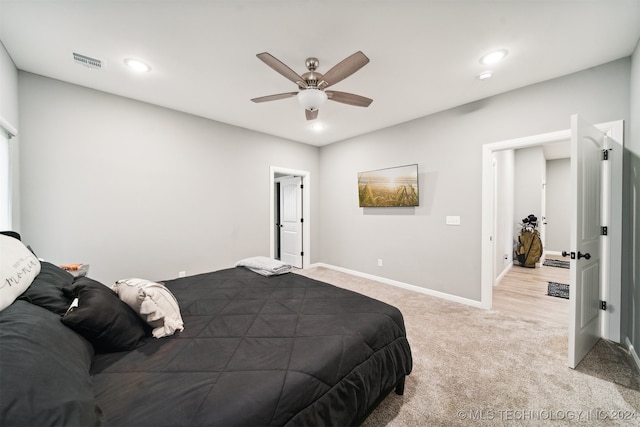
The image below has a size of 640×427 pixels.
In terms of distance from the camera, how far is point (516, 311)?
122 inches

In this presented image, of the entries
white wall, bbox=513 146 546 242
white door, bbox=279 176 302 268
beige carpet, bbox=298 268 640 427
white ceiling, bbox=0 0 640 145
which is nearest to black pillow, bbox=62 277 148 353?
beige carpet, bbox=298 268 640 427

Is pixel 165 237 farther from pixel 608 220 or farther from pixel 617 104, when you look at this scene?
pixel 617 104

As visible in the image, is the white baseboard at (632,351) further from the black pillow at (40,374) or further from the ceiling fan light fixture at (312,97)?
the black pillow at (40,374)

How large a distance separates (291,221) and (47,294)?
444cm

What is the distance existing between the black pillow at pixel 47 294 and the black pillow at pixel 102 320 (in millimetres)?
54

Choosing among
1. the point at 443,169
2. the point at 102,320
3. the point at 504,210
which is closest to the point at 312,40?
the point at 102,320

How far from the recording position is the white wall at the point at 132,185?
8.57ft

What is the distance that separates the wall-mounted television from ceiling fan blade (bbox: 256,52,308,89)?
2.45 m

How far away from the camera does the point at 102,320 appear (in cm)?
118

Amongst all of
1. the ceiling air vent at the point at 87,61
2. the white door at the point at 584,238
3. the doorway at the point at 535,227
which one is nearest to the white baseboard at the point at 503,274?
the doorway at the point at 535,227

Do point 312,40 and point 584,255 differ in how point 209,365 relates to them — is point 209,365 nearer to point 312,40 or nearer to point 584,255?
point 312,40

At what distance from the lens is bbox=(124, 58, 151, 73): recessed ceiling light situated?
2.34 metres

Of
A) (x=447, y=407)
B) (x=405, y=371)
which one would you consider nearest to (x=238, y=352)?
(x=405, y=371)

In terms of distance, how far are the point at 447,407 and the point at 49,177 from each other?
4.31 m
